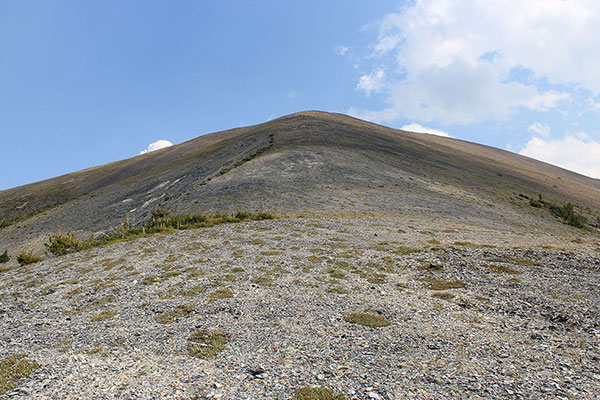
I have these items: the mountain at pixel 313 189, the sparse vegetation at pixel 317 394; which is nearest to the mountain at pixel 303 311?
the sparse vegetation at pixel 317 394

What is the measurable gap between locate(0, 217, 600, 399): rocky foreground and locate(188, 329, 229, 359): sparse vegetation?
0.16ft

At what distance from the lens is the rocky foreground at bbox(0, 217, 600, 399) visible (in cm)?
655

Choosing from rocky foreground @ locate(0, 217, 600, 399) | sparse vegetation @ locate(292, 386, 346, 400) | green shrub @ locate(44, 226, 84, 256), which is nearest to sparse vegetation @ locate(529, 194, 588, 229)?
rocky foreground @ locate(0, 217, 600, 399)

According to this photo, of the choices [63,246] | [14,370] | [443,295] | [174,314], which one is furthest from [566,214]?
[63,246]

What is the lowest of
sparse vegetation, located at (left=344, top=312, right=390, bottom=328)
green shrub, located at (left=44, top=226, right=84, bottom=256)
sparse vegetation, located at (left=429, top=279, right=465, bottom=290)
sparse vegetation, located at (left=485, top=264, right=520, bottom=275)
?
sparse vegetation, located at (left=344, top=312, right=390, bottom=328)

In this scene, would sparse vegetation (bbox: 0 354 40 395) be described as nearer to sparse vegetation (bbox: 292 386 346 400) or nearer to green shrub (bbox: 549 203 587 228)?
sparse vegetation (bbox: 292 386 346 400)

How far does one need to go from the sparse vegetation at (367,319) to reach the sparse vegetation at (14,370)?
7.88m

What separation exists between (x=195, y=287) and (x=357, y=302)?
6.33m

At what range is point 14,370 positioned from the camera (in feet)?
23.4

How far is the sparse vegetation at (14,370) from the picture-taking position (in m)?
6.57

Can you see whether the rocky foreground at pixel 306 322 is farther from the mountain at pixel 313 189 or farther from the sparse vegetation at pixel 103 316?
the mountain at pixel 313 189

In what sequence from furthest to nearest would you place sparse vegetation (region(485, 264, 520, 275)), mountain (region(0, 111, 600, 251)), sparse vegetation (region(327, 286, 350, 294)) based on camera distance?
mountain (region(0, 111, 600, 251))
sparse vegetation (region(485, 264, 520, 275))
sparse vegetation (region(327, 286, 350, 294))

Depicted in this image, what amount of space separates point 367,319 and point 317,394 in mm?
4068

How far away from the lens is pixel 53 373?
703cm
